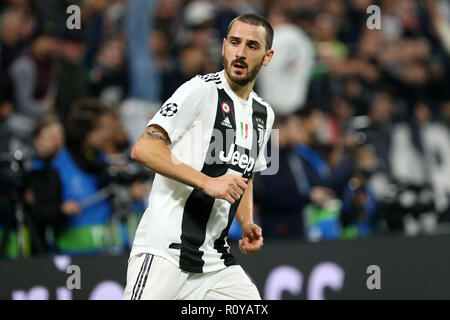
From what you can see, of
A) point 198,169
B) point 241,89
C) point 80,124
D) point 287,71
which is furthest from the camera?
point 287,71

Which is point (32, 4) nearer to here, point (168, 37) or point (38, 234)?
point (168, 37)

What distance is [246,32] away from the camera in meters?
4.34

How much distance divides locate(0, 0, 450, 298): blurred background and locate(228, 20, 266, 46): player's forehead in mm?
2937

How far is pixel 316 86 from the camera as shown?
1088cm

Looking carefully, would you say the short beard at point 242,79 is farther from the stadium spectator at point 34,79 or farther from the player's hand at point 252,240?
the stadium spectator at point 34,79

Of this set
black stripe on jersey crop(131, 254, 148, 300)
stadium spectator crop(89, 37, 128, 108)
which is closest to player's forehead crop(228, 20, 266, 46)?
black stripe on jersey crop(131, 254, 148, 300)

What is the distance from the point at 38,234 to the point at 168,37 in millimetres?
4006

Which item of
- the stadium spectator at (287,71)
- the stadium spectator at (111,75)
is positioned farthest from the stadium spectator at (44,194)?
the stadium spectator at (287,71)

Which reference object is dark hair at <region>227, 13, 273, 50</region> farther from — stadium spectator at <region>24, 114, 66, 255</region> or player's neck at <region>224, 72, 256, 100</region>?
stadium spectator at <region>24, 114, 66, 255</region>

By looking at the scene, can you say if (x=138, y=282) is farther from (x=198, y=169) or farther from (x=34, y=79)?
(x=34, y=79)

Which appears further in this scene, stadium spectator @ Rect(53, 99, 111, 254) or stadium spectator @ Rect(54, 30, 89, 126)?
stadium spectator @ Rect(54, 30, 89, 126)

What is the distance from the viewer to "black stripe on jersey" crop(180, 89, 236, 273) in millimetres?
4215

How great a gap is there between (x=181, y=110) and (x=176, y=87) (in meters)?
5.04

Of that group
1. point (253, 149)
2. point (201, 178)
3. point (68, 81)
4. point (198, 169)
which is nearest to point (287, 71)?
point (68, 81)
